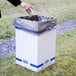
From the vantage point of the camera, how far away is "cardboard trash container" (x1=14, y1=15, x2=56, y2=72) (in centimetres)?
265

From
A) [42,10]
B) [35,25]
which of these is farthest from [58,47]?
[42,10]

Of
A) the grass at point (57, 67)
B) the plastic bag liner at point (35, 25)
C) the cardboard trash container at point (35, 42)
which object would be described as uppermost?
the plastic bag liner at point (35, 25)

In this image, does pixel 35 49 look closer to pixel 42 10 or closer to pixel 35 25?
pixel 35 25

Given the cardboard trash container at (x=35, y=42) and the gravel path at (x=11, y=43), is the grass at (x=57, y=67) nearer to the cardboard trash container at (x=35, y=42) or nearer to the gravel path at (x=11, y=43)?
the cardboard trash container at (x=35, y=42)

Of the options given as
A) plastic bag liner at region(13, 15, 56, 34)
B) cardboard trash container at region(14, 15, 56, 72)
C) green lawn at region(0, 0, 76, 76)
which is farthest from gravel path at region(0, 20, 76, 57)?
plastic bag liner at region(13, 15, 56, 34)

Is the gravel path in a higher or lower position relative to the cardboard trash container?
lower

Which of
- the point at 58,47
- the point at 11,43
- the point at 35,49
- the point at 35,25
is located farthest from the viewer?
the point at 11,43

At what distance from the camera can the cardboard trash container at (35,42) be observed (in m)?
2.65

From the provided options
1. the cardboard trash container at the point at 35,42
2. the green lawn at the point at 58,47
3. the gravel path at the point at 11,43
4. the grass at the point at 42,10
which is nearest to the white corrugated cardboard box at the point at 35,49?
the cardboard trash container at the point at 35,42

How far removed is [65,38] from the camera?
4.32 m

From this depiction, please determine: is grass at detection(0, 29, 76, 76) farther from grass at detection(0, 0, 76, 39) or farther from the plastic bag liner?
grass at detection(0, 0, 76, 39)

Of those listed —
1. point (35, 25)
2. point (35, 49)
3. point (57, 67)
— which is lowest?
point (57, 67)

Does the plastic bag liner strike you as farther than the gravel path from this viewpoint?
No

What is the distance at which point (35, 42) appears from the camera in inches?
105
